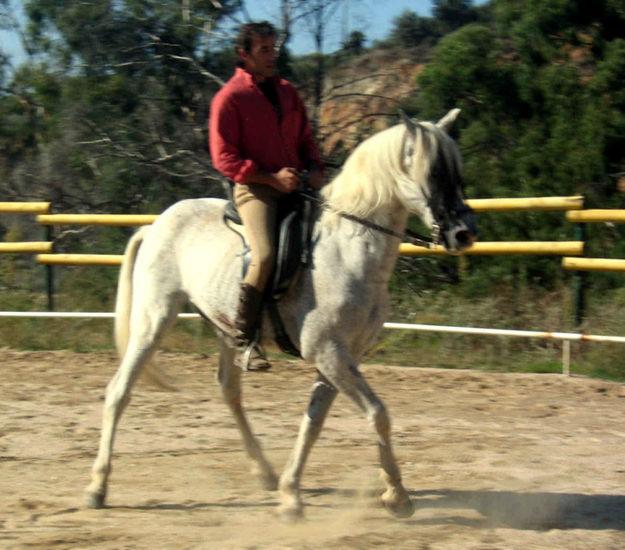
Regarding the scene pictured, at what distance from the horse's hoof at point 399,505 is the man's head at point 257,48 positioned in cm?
240

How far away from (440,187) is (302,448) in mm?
1549

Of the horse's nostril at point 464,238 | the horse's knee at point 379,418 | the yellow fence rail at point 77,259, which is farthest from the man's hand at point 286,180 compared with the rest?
the yellow fence rail at point 77,259

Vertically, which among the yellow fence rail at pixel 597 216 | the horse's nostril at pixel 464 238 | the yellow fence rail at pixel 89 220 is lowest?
the yellow fence rail at pixel 89 220

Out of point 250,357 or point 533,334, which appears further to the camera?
point 533,334

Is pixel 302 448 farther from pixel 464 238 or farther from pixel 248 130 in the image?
pixel 248 130

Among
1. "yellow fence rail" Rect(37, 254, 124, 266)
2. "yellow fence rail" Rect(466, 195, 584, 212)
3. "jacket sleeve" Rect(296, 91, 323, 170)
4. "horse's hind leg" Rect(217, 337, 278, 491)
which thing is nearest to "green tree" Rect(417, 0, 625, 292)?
"yellow fence rail" Rect(466, 195, 584, 212)

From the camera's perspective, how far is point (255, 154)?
5.90m

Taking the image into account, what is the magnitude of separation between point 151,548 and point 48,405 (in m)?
3.79

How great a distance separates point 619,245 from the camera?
10.8m

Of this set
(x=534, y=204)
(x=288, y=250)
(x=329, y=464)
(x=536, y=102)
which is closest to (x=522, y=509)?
(x=329, y=464)

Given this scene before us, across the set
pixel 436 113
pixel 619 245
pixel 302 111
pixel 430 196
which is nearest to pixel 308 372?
pixel 619 245

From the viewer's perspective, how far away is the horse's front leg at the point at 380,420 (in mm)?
5418

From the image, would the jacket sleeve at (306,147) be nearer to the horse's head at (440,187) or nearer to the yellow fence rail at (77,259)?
the horse's head at (440,187)

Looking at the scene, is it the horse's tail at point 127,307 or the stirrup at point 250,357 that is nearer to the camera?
the stirrup at point 250,357
